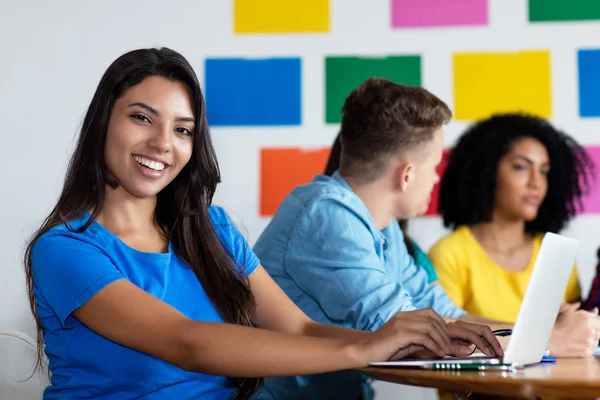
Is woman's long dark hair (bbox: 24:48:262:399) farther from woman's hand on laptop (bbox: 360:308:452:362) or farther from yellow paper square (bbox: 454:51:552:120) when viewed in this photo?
yellow paper square (bbox: 454:51:552:120)

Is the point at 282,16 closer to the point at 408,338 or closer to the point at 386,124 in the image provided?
the point at 386,124

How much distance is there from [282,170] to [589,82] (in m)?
1.08

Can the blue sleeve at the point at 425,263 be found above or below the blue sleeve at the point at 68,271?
below

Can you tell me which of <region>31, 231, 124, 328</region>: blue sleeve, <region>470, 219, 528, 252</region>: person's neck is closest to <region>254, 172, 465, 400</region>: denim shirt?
<region>31, 231, 124, 328</region>: blue sleeve

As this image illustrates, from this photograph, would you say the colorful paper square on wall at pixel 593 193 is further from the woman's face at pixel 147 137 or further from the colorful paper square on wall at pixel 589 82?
the woman's face at pixel 147 137

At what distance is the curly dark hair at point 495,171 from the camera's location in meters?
2.69

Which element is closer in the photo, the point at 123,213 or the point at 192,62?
the point at 123,213

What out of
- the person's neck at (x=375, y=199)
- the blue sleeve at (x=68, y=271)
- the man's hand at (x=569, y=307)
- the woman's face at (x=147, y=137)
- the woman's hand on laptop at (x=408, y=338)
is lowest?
the man's hand at (x=569, y=307)

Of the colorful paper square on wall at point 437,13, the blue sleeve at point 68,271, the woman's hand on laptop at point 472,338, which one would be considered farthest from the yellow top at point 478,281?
the blue sleeve at point 68,271

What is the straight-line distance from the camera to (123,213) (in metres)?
1.44

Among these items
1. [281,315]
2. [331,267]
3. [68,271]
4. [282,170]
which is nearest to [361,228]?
[331,267]

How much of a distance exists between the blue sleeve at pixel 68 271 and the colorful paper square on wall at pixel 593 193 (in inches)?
75.5

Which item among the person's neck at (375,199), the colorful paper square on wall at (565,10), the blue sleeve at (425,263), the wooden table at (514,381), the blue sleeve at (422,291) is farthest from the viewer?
the colorful paper square on wall at (565,10)

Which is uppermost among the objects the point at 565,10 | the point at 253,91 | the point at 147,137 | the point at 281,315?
the point at 565,10
